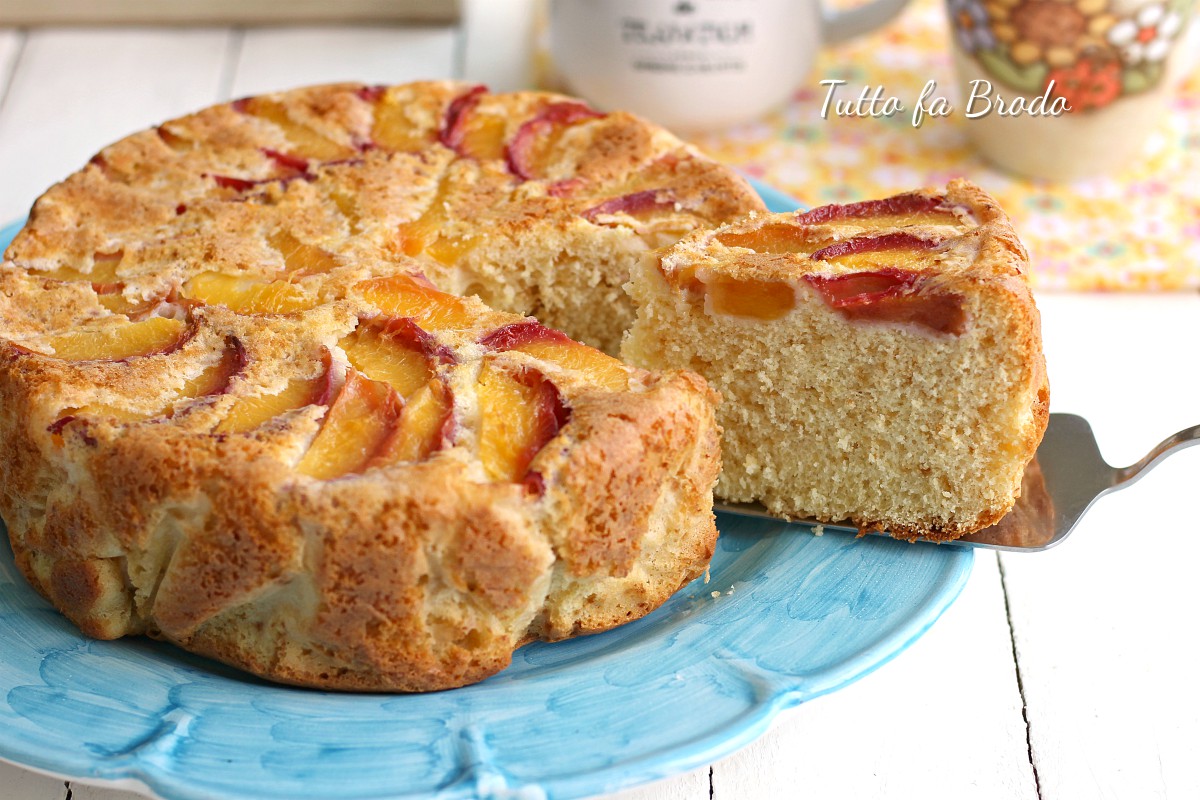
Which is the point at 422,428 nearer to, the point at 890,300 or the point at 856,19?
the point at 890,300

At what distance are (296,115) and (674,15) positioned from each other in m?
1.45

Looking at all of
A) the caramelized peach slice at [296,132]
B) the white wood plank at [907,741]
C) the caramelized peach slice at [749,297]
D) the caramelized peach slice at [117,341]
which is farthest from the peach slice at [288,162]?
the white wood plank at [907,741]

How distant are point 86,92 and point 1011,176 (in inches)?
132

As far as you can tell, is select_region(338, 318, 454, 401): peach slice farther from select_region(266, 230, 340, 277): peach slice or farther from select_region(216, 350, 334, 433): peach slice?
select_region(266, 230, 340, 277): peach slice

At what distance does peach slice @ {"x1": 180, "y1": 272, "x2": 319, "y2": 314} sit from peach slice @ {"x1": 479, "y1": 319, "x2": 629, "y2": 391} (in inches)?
17.0

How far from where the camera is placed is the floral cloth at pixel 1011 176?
3.94 metres

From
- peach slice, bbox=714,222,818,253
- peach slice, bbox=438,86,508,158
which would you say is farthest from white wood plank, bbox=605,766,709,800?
peach slice, bbox=438,86,508,158

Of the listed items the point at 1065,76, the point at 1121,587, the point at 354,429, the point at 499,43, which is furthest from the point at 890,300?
the point at 499,43

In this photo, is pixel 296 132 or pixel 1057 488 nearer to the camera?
pixel 1057 488

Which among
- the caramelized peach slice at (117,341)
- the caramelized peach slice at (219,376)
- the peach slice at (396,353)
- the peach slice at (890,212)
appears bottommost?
the peach slice at (890,212)

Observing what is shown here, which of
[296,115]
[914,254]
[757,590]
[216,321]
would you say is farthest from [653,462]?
[296,115]

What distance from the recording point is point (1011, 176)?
4379mm

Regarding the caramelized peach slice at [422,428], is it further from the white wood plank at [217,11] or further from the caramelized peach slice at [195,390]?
the white wood plank at [217,11]

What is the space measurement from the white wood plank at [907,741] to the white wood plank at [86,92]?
9.91ft
